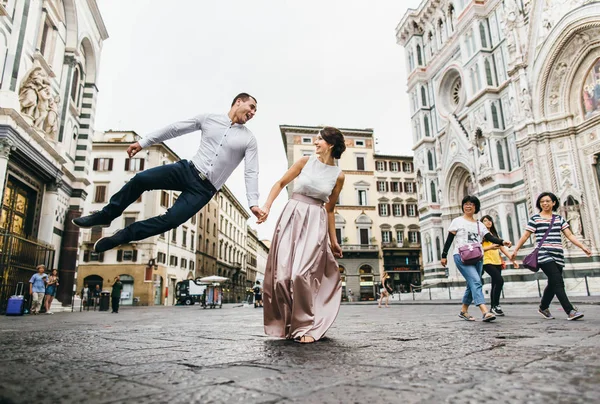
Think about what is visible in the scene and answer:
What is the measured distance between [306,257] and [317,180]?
719mm

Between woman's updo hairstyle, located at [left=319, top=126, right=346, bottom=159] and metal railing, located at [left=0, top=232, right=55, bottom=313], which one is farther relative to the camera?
metal railing, located at [left=0, top=232, right=55, bottom=313]

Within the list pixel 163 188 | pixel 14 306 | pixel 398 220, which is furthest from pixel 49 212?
pixel 398 220

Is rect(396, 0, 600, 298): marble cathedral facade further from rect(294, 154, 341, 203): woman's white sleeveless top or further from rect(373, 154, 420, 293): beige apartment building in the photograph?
rect(294, 154, 341, 203): woman's white sleeveless top

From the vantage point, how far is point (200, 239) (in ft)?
149

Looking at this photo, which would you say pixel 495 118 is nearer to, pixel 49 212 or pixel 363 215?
pixel 363 215

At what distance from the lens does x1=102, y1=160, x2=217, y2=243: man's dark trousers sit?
3672mm

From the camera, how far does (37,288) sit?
38.4ft

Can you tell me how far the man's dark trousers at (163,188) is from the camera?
145 inches

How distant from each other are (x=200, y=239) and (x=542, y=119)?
3524cm

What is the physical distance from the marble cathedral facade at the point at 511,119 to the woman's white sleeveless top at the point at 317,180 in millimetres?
13940

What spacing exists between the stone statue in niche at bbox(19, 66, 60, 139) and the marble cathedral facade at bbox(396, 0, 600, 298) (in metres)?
18.8

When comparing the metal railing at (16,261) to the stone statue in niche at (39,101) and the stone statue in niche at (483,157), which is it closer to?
the stone statue in niche at (39,101)

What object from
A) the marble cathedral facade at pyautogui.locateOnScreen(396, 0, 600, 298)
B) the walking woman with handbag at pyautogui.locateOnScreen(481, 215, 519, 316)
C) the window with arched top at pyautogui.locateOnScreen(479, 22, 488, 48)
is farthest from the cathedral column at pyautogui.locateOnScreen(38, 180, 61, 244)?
the window with arched top at pyautogui.locateOnScreen(479, 22, 488, 48)

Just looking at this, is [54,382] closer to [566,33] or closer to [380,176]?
[566,33]
